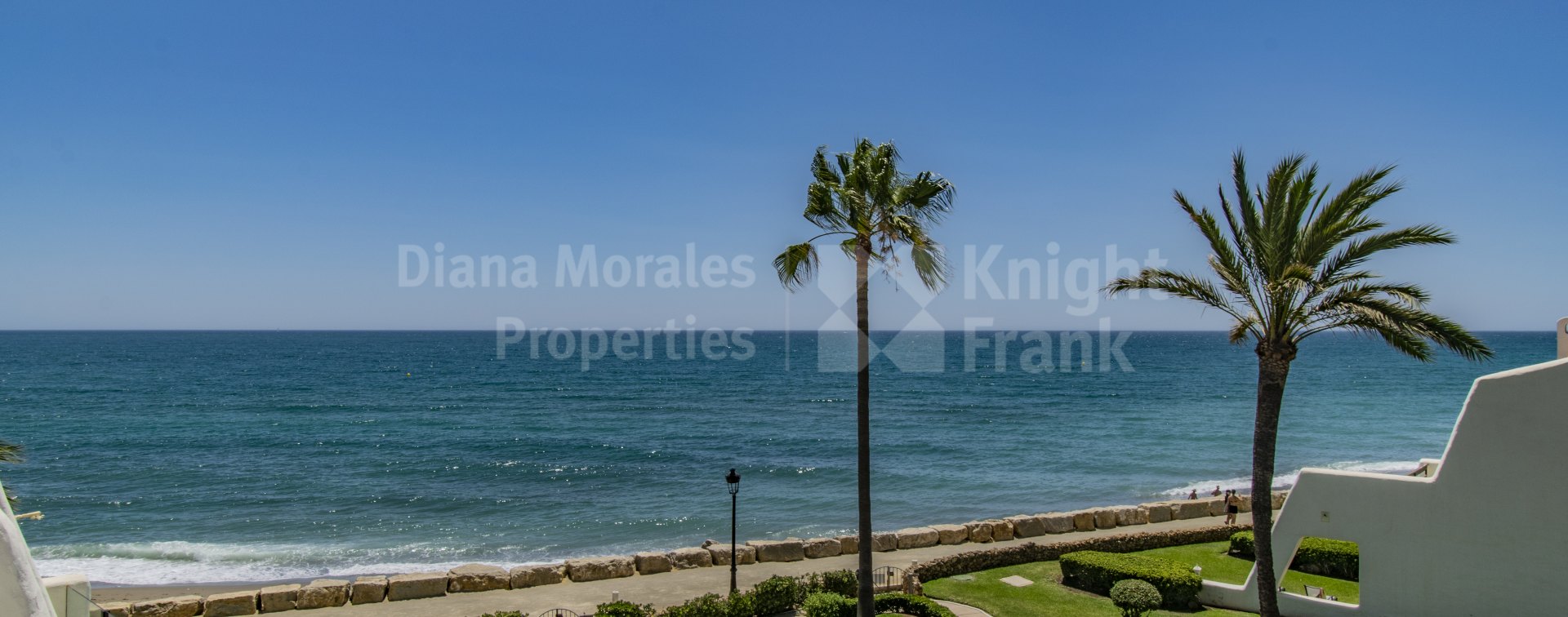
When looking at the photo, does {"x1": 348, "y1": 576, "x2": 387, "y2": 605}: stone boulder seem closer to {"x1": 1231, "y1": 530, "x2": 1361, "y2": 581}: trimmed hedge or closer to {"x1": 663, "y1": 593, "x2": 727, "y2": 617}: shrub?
{"x1": 663, "y1": 593, "x2": 727, "y2": 617}: shrub

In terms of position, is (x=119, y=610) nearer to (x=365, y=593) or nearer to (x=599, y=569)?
(x=365, y=593)

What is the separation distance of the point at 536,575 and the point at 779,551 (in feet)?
20.6

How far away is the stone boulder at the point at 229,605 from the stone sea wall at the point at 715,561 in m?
0.02

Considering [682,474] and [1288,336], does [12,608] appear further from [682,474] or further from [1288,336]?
[682,474]

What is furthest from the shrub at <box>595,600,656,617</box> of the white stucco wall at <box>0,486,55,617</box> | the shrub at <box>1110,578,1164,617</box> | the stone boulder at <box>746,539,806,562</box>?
the white stucco wall at <box>0,486,55,617</box>

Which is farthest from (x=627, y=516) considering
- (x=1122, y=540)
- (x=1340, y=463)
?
(x=1340, y=463)

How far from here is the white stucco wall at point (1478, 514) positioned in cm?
1286

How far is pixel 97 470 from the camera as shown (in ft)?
141

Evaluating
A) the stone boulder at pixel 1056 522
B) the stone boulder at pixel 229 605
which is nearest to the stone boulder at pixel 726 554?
the stone boulder at pixel 1056 522

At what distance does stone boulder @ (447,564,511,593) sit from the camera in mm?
20297

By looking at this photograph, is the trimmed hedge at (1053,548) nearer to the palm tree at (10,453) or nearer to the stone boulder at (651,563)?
the stone boulder at (651,563)

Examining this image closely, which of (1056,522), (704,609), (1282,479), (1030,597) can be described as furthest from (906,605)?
(1282,479)

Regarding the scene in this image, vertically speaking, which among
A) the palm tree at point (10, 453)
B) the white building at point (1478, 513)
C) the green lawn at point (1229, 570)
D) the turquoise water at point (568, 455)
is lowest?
the turquoise water at point (568, 455)

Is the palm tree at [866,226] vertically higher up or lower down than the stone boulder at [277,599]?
higher up
